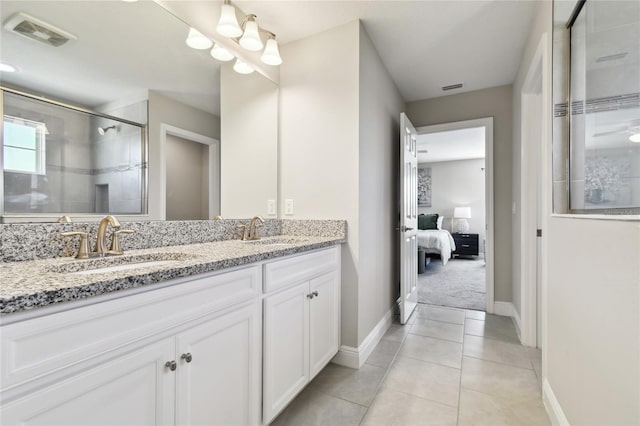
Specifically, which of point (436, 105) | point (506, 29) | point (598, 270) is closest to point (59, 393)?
point (598, 270)

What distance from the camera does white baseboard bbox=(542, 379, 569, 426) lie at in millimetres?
1361

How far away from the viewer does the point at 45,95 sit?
110 cm

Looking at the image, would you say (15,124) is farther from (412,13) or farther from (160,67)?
(412,13)

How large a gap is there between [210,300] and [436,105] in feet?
11.1

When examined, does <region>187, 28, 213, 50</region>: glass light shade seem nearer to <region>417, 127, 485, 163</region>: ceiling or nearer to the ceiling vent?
the ceiling vent

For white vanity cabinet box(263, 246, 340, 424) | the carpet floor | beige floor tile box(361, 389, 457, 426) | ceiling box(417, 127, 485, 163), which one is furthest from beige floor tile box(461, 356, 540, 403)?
ceiling box(417, 127, 485, 163)

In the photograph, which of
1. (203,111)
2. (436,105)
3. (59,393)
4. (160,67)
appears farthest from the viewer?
(436,105)

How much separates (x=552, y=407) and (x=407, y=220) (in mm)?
1722

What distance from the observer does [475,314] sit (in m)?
3.05

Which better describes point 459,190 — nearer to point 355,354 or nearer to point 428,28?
point 428,28

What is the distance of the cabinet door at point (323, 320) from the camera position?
1.65 m

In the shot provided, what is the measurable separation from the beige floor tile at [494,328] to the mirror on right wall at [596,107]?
4.83 feet

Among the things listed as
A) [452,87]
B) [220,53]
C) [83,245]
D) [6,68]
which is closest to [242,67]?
[220,53]

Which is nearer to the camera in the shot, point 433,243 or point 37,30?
point 37,30
